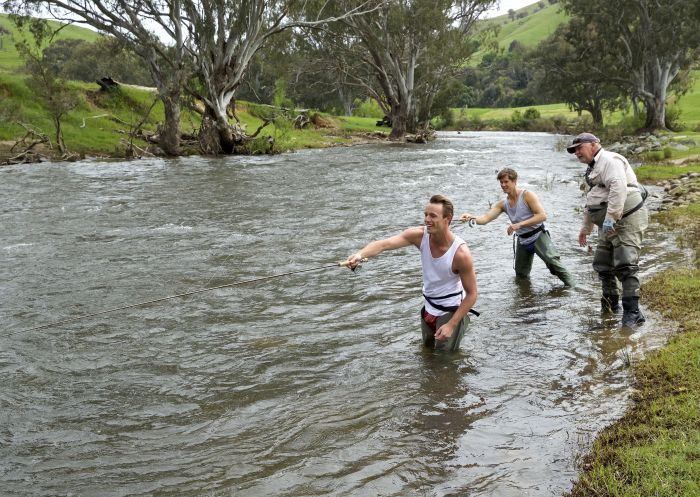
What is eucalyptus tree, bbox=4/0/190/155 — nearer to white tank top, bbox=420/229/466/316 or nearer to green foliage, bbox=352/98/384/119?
white tank top, bbox=420/229/466/316

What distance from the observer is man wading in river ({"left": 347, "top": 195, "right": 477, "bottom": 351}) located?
648 centimetres

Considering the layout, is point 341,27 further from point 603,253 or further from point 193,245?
point 603,253

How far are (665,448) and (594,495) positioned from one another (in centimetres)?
74

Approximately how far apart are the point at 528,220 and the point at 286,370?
4.57 meters

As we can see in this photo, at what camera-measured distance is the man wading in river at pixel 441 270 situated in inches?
255

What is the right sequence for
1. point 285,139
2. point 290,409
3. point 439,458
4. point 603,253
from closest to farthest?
point 439,458 < point 290,409 < point 603,253 < point 285,139

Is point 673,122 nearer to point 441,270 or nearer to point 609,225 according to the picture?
point 609,225

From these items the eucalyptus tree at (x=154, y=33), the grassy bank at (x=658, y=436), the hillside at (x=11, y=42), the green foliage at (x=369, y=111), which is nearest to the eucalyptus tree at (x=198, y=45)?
the eucalyptus tree at (x=154, y=33)

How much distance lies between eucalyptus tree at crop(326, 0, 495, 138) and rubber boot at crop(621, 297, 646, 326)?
4401 centimetres

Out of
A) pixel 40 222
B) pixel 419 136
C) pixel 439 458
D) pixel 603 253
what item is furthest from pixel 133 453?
pixel 419 136

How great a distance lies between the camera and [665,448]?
4.54m

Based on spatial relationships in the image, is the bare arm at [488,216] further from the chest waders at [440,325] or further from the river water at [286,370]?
the chest waders at [440,325]

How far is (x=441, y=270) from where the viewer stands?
267 inches

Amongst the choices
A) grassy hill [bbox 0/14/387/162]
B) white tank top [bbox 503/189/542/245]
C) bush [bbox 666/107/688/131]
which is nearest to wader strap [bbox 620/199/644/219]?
white tank top [bbox 503/189/542/245]
